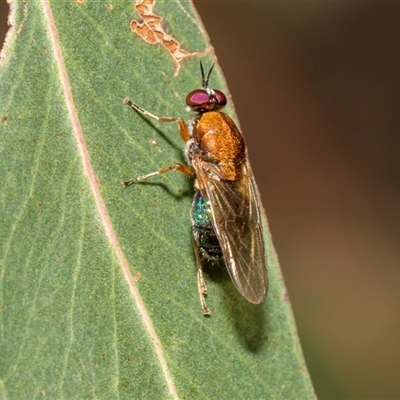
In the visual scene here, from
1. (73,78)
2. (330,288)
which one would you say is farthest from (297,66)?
(73,78)

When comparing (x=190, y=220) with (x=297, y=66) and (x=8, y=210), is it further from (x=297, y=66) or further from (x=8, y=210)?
(x=297, y=66)

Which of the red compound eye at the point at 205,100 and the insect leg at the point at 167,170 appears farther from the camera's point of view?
the red compound eye at the point at 205,100

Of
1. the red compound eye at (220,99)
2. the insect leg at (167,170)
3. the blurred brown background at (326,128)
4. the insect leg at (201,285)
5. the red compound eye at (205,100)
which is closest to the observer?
the insect leg at (167,170)

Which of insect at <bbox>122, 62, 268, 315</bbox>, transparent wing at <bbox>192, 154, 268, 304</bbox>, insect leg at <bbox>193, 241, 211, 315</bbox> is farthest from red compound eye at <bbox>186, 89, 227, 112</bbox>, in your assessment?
insect leg at <bbox>193, 241, 211, 315</bbox>

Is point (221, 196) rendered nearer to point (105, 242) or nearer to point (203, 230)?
point (203, 230)

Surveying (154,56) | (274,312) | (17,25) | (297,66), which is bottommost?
(297,66)

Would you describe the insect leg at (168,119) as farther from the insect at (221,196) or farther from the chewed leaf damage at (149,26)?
the chewed leaf damage at (149,26)

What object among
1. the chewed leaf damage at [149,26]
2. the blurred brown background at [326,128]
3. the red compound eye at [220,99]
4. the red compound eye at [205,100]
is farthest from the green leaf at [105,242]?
the blurred brown background at [326,128]
